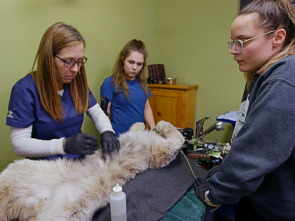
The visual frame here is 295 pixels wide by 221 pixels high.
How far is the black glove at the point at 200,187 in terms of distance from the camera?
95 cm

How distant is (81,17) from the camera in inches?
76.7

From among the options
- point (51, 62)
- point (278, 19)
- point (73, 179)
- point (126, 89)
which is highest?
point (278, 19)

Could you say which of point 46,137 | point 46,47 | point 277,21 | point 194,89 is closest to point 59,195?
point 46,137

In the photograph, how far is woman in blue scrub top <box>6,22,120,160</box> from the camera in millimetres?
1066

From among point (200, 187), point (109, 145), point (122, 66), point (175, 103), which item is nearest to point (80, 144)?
point (109, 145)

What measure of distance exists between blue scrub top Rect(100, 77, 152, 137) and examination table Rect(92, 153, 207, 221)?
910mm

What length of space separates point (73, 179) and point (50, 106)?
454 millimetres

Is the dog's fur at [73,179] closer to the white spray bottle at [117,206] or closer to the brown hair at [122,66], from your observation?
the white spray bottle at [117,206]

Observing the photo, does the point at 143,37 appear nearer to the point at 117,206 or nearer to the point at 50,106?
→ the point at 50,106

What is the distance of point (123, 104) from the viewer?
6.46ft

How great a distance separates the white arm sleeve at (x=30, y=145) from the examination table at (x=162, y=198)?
44 cm

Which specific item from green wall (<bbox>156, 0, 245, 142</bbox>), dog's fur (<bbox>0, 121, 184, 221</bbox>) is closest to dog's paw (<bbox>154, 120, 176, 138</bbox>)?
dog's fur (<bbox>0, 121, 184, 221</bbox>)

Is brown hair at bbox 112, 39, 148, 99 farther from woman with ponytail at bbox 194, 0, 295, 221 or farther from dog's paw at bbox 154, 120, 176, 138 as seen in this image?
woman with ponytail at bbox 194, 0, 295, 221

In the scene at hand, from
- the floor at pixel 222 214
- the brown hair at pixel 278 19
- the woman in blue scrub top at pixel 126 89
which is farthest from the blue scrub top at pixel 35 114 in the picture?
the brown hair at pixel 278 19
